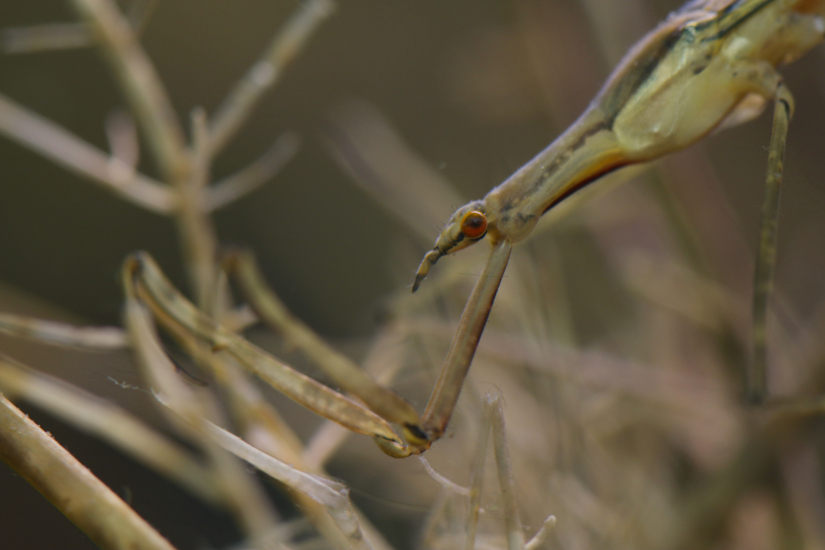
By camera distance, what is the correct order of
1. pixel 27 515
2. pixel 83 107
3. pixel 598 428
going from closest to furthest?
1. pixel 27 515
2. pixel 598 428
3. pixel 83 107

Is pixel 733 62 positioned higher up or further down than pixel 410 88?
further down

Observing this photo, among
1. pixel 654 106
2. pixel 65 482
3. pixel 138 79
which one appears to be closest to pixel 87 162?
pixel 138 79

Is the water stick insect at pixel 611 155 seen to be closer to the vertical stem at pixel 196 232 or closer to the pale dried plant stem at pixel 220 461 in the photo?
the pale dried plant stem at pixel 220 461

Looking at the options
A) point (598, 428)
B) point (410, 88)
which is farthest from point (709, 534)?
point (410, 88)

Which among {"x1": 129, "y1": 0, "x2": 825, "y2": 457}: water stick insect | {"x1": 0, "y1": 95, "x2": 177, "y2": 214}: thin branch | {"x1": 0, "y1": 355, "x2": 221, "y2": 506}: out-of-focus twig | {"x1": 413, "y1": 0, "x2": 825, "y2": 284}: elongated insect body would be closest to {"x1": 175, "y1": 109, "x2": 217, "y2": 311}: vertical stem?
{"x1": 0, "y1": 95, "x2": 177, "y2": 214}: thin branch

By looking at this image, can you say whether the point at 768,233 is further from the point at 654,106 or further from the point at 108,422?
the point at 108,422

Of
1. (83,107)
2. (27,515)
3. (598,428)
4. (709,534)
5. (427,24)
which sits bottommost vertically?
(709,534)

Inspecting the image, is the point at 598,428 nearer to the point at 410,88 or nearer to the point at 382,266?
the point at 382,266
